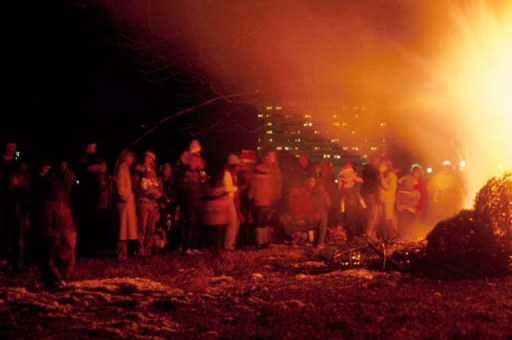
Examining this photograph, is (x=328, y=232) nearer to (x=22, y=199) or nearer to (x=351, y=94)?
(x=351, y=94)

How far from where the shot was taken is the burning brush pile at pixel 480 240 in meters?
9.04

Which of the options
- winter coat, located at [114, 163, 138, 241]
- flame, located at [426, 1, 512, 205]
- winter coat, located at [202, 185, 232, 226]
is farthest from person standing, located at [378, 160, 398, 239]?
winter coat, located at [114, 163, 138, 241]

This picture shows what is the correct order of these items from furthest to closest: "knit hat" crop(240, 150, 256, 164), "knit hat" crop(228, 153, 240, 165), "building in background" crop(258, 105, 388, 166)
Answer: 1. "building in background" crop(258, 105, 388, 166)
2. "knit hat" crop(240, 150, 256, 164)
3. "knit hat" crop(228, 153, 240, 165)

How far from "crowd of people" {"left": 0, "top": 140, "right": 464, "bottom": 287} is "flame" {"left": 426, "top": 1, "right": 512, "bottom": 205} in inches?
59.2

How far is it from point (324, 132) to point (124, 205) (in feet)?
39.5

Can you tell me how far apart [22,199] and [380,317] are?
6076 mm

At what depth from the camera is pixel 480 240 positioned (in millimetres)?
9188

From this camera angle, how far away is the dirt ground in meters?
6.09

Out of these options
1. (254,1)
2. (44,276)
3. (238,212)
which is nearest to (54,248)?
(44,276)

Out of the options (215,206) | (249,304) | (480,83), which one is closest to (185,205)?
(215,206)

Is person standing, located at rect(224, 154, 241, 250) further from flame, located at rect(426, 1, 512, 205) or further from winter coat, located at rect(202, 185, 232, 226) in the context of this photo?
flame, located at rect(426, 1, 512, 205)

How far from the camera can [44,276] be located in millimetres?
7965

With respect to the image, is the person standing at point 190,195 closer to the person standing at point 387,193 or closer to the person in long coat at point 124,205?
the person in long coat at point 124,205

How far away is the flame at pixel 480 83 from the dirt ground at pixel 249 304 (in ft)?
14.8
